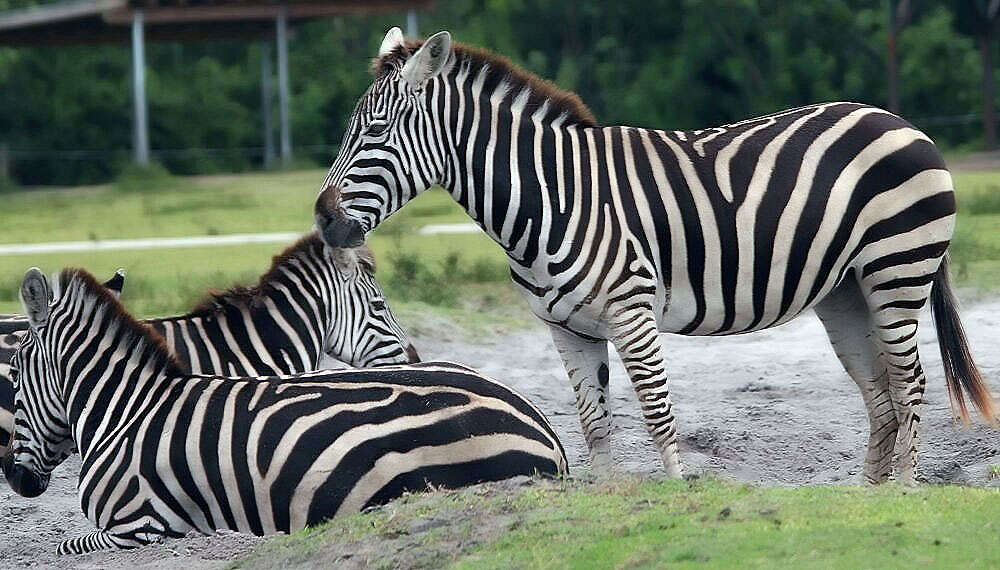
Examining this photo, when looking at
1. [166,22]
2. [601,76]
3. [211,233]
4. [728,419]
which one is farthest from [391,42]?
[601,76]

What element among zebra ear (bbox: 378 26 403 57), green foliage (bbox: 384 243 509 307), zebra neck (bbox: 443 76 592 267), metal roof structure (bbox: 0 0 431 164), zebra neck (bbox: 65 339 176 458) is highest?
metal roof structure (bbox: 0 0 431 164)

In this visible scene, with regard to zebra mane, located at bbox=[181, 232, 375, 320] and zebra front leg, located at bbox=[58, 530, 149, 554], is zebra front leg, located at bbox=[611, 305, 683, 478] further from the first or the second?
zebra front leg, located at bbox=[58, 530, 149, 554]

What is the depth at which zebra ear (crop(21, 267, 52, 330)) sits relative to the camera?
5894 mm

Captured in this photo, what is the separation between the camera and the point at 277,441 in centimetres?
548

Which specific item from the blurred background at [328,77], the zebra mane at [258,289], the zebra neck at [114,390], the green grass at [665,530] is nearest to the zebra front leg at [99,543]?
the zebra neck at [114,390]

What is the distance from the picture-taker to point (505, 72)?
6508 mm

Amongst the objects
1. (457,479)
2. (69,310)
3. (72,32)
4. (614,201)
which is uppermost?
(72,32)

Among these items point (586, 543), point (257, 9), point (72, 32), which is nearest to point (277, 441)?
point (586, 543)

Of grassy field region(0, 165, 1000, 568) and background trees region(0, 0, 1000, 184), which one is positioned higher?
background trees region(0, 0, 1000, 184)

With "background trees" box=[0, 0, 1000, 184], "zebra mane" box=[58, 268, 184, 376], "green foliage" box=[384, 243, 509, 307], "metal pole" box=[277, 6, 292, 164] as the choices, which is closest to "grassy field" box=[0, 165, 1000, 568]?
"zebra mane" box=[58, 268, 184, 376]

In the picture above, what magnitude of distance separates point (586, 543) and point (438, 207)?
56.8ft

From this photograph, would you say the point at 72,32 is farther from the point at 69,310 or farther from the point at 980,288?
the point at 69,310

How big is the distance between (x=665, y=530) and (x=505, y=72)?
2.61m

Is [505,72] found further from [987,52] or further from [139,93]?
[987,52]
